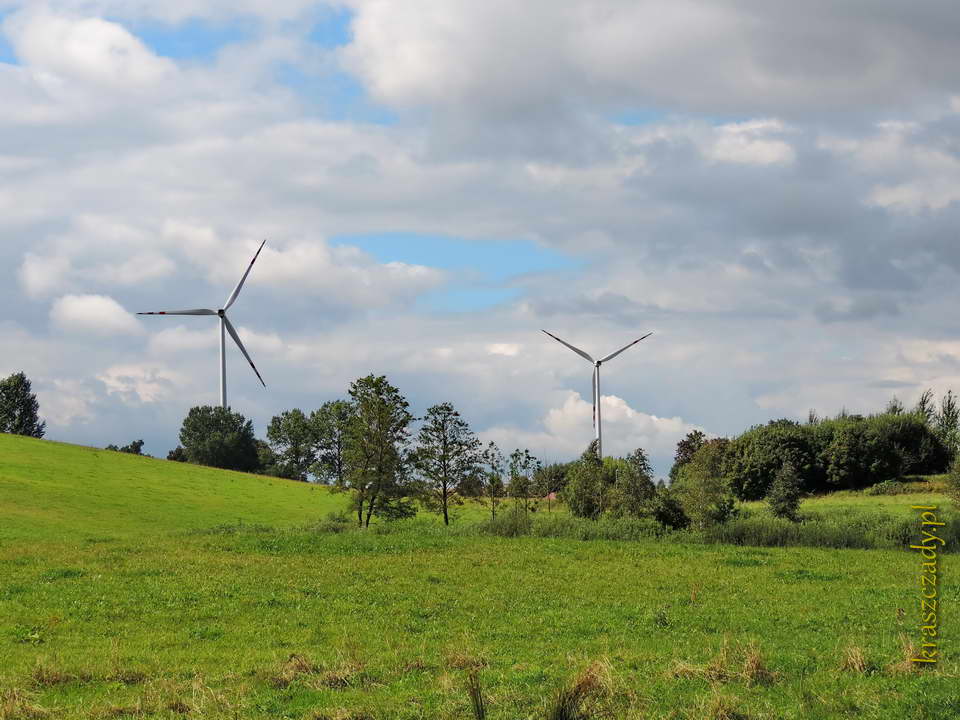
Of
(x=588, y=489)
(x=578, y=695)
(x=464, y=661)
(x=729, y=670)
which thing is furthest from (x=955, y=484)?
(x=578, y=695)

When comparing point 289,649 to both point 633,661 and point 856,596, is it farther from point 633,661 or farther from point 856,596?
point 856,596

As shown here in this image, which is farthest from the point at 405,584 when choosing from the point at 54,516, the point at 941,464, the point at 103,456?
the point at 941,464

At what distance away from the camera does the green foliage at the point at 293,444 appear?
463 ft

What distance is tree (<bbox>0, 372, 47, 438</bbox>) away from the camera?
14688 centimetres

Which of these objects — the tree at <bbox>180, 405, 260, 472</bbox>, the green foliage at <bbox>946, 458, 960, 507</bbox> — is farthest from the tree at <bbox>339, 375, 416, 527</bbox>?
the tree at <bbox>180, 405, 260, 472</bbox>

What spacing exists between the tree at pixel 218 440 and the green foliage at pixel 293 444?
3470mm

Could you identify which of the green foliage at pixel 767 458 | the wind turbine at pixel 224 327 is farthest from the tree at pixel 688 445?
the wind turbine at pixel 224 327

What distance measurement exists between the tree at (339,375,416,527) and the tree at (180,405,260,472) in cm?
7863

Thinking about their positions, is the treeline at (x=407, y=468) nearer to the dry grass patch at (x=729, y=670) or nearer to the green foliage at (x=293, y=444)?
the dry grass patch at (x=729, y=670)

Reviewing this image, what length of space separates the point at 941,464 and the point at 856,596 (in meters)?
82.5

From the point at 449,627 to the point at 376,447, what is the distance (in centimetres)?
3486

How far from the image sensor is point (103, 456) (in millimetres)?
95125

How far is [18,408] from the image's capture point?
487 feet

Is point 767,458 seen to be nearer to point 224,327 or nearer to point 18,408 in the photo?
point 224,327
